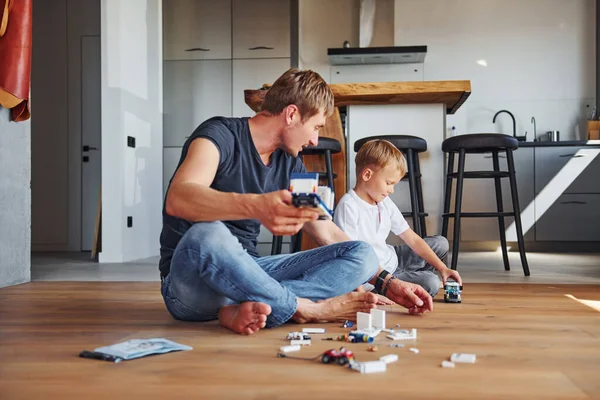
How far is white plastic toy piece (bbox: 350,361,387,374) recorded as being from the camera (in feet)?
4.30

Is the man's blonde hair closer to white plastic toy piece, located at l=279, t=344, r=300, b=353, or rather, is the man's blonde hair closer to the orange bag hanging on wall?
white plastic toy piece, located at l=279, t=344, r=300, b=353

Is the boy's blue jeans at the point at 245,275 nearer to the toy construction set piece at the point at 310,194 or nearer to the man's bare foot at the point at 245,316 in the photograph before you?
the man's bare foot at the point at 245,316

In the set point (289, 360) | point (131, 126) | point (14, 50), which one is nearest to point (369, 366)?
point (289, 360)

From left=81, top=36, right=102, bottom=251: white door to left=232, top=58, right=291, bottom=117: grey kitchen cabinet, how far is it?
4.46ft

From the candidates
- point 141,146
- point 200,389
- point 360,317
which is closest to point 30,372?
point 200,389

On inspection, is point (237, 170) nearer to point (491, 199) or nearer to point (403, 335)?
point (403, 335)

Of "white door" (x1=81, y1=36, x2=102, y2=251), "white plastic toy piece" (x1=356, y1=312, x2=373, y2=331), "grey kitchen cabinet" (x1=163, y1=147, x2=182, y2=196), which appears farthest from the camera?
"white door" (x1=81, y1=36, x2=102, y2=251)

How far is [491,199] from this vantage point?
18.4ft

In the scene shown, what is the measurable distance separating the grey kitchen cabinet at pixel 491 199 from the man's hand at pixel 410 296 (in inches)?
146

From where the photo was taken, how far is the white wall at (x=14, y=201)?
3.09 meters

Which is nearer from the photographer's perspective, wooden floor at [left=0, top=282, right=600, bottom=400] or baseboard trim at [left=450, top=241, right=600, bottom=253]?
wooden floor at [left=0, top=282, right=600, bottom=400]

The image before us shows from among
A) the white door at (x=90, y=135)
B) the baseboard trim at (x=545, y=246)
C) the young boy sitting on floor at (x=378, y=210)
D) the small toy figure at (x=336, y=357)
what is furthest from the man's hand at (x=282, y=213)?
the white door at (x=90, y=135)

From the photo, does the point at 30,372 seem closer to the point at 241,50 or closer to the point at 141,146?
the point at 141,146

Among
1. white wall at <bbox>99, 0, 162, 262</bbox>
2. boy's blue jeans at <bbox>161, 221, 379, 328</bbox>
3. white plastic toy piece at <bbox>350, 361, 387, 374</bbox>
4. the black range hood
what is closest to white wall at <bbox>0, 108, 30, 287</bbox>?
white wall at <bbox>99, 0, 162, 262</bbox>
